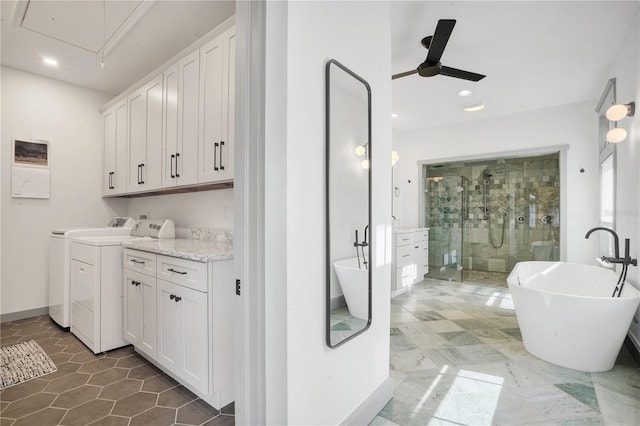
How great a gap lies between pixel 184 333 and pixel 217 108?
157 cm

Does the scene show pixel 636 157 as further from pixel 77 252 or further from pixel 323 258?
pixel 77 252

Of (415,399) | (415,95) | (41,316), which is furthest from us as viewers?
(415,95)

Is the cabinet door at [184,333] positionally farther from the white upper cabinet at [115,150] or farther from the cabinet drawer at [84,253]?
the white upper cabinet at [115,150]

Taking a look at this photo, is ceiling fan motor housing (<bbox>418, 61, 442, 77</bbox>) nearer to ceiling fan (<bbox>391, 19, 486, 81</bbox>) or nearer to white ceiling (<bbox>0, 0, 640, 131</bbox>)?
ceiling fan (<bbox>391, 19, 486, 81</bbox>)

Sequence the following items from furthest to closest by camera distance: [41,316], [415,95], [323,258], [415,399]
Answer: [415,95] < [41,316] < [415,399] < [323,258]

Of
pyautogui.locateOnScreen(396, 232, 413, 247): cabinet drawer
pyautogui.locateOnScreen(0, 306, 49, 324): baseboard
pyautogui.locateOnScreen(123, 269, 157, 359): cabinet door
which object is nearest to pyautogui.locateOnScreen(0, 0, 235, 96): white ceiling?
pyautogui.locateOnScreen(123, 269, 157, 359): cabinet door

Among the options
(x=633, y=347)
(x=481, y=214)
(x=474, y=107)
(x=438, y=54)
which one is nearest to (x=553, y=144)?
(x=474, y=107)

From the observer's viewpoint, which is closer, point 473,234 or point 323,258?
point 323,258

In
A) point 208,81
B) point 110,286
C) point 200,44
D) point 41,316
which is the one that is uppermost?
point 200,44

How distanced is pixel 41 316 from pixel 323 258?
3786 millimetres

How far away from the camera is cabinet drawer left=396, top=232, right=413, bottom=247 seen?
409 centimetres

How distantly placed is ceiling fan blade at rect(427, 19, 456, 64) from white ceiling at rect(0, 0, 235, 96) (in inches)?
58.8

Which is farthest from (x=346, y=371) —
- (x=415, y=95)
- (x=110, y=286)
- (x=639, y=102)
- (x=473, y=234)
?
(x=473, y=234)

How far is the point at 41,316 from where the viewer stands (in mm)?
3355
